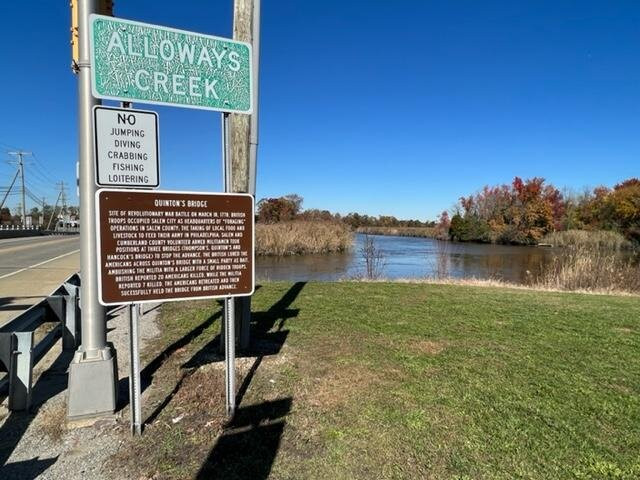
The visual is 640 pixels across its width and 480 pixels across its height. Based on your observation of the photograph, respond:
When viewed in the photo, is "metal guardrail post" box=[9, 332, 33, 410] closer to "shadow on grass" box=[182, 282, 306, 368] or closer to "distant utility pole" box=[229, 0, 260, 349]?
"shadow on grass" box=[182, 282, 306, 368]

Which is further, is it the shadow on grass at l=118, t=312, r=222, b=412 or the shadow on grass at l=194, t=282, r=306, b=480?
the shadow on grass at l=118, t=312, r=222, b=412

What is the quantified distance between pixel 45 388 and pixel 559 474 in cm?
447

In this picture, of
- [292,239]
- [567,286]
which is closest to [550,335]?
[567,286]

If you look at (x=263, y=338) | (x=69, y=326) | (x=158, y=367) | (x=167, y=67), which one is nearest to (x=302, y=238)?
(x=263, y=338)

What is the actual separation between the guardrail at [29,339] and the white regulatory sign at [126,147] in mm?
1729

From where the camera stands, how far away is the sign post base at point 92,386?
3650 millimetres

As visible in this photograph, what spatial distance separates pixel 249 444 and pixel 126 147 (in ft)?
7.79

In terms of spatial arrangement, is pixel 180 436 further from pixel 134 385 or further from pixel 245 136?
pixel 245 136

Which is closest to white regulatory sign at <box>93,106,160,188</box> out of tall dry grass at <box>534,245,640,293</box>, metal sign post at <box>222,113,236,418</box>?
metal sign post at <box>222,113,236,418</box>

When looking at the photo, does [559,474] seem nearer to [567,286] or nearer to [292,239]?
[567,286]

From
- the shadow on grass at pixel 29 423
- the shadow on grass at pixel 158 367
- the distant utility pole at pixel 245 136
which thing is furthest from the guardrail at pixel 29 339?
the distant utility pole at pixel 245 136

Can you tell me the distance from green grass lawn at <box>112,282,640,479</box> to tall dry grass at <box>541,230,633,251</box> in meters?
27.9

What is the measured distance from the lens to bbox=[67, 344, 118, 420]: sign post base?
3.65 meters

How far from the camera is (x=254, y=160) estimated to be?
5.55 meters
